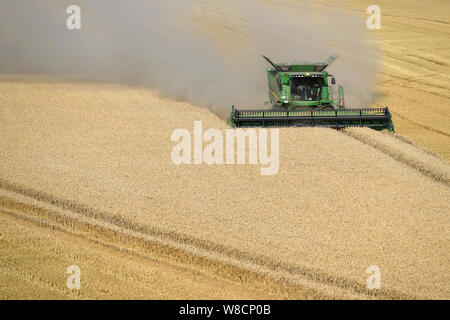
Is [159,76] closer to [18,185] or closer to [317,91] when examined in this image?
[317,91]

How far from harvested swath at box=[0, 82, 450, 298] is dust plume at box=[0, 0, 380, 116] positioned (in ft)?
10.4

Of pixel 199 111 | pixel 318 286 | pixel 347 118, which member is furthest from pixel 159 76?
pixel 318 286

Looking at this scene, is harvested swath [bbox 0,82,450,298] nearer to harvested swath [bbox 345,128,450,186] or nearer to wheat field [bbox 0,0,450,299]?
wheat field [bbox 0,0,450,299]

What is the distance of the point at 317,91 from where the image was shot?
19.3 m

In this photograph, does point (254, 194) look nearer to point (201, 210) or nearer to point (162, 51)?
point (201, 210)

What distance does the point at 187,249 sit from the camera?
38.6ft

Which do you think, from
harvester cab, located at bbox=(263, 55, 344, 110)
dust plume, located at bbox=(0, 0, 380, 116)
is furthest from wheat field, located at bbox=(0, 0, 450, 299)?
dust plume, located at bbox=(0, 0, 380, 116)

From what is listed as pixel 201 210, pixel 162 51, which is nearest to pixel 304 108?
pixel 162 51

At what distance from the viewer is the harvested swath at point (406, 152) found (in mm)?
15961

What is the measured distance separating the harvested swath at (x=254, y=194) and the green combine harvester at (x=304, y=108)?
0.37 metres

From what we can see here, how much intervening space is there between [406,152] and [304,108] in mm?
3146

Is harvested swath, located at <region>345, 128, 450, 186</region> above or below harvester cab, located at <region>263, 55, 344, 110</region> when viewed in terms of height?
below

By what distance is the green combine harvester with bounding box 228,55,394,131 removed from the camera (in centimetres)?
1791

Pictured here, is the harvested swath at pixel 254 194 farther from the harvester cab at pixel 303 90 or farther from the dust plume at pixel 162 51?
the dust plume at pixel 162 51
